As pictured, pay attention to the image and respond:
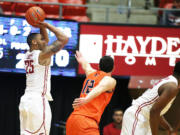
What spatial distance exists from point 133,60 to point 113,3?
2.66 meters

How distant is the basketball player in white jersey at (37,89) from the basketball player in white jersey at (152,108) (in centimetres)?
104

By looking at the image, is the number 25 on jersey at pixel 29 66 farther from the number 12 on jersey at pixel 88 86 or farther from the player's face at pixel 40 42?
the number 12 on jersey at pixel 88 86

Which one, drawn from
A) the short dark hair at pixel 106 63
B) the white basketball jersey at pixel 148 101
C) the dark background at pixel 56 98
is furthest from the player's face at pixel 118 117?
the white basketball jersey at pixel 148 101

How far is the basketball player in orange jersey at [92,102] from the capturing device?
5.66 metres

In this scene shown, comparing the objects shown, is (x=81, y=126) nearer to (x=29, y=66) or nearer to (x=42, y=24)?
(x=29, y=66)

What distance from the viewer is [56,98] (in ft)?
29.5

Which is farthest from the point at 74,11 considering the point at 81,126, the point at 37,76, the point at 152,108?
the point at 152,108

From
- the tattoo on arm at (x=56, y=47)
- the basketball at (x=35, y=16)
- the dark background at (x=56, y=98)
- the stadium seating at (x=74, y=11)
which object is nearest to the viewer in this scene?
the tattoo on arm at (x=56, y=47)

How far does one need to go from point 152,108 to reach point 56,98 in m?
4.03

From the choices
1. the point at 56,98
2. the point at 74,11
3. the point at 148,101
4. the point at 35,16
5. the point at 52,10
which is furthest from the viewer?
the point at 74,11

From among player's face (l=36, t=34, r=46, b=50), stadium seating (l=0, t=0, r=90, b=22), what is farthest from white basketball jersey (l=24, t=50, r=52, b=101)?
stadium seating (l=0, t=0, r=90, b=22)

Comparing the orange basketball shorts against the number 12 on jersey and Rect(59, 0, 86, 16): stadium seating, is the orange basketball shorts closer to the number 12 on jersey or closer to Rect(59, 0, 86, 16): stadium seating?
the number 12 on jersey


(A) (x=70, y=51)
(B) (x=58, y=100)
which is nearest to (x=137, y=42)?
(A) (x=70, y=51)

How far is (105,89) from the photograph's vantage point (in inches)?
226
